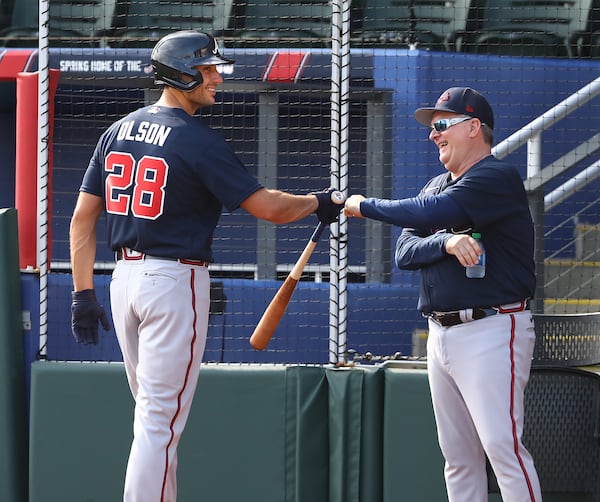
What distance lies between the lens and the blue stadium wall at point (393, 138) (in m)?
6.19

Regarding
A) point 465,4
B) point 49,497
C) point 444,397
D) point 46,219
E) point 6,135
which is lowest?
point 49,497

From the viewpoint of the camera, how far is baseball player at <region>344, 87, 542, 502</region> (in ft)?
12.2

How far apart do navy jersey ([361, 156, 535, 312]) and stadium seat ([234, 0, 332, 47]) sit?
3944 millimetres

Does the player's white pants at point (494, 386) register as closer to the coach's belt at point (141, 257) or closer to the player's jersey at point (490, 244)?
the player's jersey at point (490, 244)

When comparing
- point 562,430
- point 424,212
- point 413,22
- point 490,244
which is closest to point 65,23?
point 413,22

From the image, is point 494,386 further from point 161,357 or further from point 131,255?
point 131,255

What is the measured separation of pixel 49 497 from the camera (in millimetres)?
4801

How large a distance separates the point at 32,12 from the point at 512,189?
592 cm

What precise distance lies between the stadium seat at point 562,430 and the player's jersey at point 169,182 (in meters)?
1.35

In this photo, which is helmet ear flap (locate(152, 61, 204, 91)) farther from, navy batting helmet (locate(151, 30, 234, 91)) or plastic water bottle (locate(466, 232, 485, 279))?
plastic water bottle (locate(466, 232, 485, 279))

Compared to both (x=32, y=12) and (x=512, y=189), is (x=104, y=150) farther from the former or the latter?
(x=32, y=12)

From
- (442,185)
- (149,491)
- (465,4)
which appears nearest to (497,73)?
(465,4)

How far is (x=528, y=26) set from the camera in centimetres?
783

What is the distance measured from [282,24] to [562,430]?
453 centimetres
